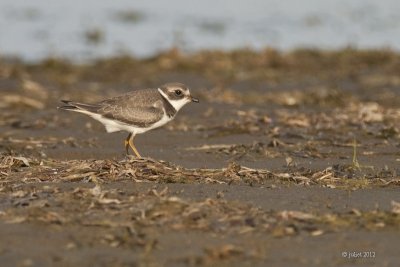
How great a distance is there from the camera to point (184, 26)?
22516mm

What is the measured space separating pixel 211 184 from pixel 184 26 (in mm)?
15326

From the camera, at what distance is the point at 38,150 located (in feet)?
33.1

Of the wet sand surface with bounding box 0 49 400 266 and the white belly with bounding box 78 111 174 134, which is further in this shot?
the white belly with bounding box 78 111 174 134

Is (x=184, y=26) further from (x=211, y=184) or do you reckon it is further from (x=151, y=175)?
(x=211, y=184)

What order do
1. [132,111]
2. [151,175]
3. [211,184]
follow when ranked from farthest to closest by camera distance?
[132,111] → [151,175] → [211,184]

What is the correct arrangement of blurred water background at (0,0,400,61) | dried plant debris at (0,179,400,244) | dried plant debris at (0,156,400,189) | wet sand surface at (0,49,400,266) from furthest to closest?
1. blurred water background at (0,0,400,61)
2. dried plant debris at (0,156,400,189)
3. dried plant debris at (0,179,400,244)
4. wet sand surface at (0,49,400,266)

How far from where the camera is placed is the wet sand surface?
5.80m

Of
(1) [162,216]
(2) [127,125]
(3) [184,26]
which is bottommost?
(1) [162,216]

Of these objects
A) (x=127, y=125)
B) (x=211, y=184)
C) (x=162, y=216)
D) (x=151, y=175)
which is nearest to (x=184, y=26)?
(x=127, y=125)

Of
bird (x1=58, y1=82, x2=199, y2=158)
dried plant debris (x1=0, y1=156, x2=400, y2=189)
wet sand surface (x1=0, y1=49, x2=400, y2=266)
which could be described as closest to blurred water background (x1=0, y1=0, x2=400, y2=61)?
wet sand surface (x1=0, y1=49, x2=400, y2=266)

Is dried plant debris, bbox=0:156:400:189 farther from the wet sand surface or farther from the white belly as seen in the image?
the white belly

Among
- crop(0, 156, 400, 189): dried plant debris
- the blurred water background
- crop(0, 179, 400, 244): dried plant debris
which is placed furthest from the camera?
the blurred water background

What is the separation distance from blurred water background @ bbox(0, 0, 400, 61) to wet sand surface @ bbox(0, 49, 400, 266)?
17.9 ft

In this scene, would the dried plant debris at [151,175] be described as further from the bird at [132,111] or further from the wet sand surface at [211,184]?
the bird at [132,111]
